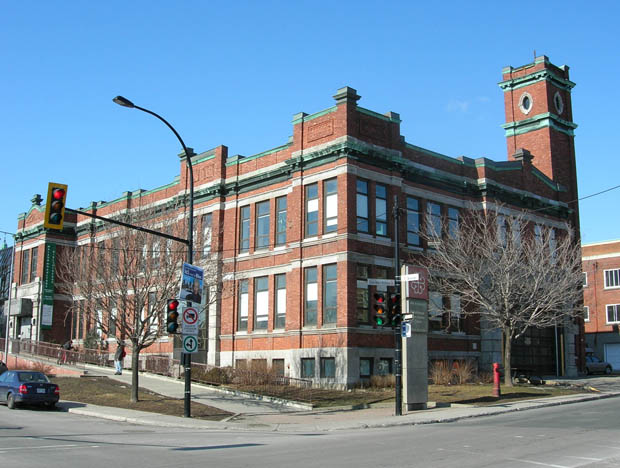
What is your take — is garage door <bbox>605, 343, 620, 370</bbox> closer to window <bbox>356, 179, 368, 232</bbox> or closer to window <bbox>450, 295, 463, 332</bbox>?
window <bbox>450, 295, 463, 332</bbox>

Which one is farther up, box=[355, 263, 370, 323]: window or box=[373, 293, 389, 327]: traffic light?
box=[355, 263, 370, 323]: window

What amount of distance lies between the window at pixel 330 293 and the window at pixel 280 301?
3441 millimetres

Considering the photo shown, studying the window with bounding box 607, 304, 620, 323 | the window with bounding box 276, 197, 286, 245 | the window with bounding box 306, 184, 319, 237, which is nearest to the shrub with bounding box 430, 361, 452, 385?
the window with bounding box 306, 184, 319, 237

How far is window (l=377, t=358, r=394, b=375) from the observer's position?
110 ft

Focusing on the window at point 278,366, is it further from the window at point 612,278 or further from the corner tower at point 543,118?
the window at point 612,278

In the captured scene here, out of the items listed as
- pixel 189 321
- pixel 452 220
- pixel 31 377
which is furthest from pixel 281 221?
pixel 31 377

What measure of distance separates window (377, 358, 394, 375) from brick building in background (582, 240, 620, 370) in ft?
124

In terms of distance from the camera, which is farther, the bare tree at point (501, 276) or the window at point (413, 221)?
the window at point (413, 221)

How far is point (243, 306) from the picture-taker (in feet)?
128

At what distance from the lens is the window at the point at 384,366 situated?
3359cm

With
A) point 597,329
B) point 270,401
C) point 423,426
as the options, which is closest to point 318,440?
point 423,426

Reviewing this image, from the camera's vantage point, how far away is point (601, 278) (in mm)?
66500

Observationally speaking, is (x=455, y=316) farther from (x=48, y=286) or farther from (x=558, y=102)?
(x=48, y=286)

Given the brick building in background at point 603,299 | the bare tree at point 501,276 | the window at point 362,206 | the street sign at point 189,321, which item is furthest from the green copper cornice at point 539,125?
the street sign at point 189,321
